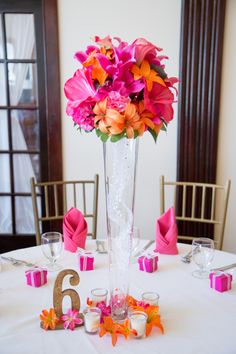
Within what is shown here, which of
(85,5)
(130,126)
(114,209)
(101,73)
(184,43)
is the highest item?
(85,5)

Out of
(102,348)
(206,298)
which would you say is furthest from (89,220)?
(102,348)

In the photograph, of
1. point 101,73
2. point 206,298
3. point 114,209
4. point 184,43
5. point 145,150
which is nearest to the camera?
point 101,73

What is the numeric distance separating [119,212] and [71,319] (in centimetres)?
34

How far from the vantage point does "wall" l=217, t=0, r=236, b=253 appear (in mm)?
2459

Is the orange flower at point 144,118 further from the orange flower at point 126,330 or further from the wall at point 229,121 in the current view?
the wall at point 229,121

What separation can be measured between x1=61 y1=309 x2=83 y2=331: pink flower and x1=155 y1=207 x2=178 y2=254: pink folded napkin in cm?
60

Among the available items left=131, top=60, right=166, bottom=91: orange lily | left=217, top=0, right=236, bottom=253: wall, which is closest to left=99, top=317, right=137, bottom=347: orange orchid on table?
left=131, top=60, right=166, bottom=91: orange lily

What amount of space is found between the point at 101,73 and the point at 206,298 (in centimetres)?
81

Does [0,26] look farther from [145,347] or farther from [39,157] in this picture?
[145,347]

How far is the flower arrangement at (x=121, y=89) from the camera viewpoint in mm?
881

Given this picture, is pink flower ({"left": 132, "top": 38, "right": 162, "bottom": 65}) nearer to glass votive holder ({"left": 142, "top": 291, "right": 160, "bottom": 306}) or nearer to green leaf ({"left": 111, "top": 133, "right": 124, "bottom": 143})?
green leaf ({"left": 111, "top": 133, "right": 124, "bottom": 143})

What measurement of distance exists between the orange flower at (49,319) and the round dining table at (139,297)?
2cm

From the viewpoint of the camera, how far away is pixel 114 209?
102 centimetres

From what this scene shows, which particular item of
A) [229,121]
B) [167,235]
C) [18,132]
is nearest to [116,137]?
[167,235]
